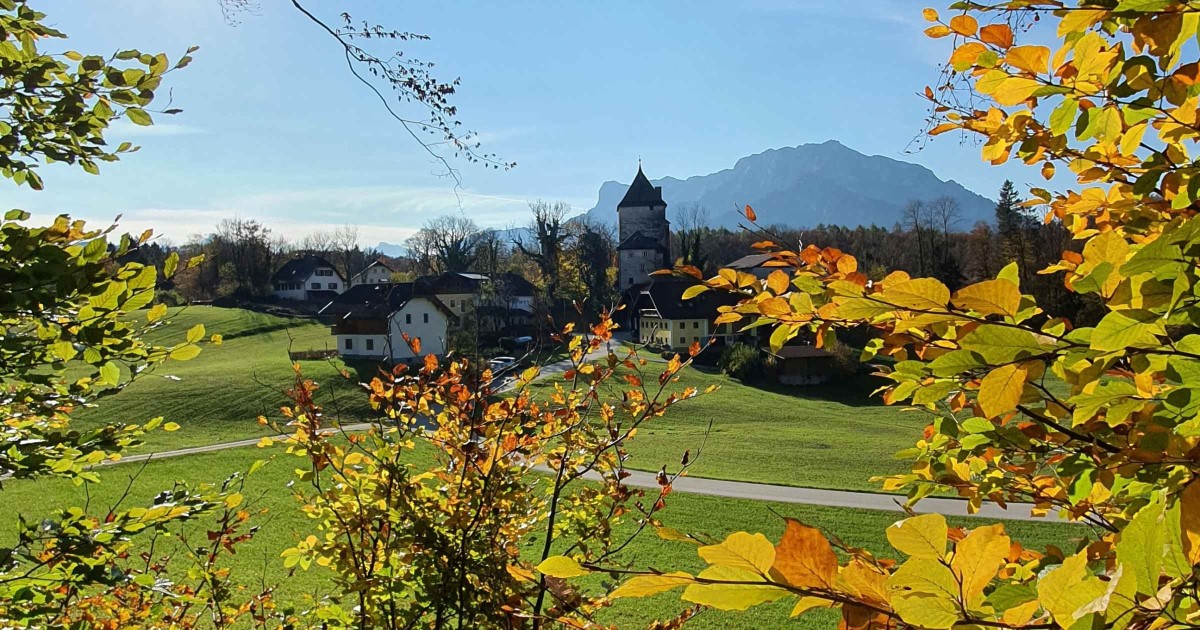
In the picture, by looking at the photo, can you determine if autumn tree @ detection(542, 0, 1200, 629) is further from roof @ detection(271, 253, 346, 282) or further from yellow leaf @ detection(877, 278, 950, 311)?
roof @ detection(271, 253, 346, 282)

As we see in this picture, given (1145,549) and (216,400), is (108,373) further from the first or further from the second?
(216,400)

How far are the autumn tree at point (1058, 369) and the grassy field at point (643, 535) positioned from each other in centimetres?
812

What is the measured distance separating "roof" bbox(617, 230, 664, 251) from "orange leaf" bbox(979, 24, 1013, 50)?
2211 inches

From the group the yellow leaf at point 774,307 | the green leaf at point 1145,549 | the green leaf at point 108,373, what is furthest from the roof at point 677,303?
the green leaf at point 1145,549

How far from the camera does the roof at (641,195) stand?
60531 mm

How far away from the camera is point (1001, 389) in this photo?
92cm

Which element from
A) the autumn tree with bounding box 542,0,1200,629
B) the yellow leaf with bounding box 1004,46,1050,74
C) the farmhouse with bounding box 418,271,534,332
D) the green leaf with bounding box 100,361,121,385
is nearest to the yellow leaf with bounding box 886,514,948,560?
the autumn tree with bounding box 542,0,1200,629

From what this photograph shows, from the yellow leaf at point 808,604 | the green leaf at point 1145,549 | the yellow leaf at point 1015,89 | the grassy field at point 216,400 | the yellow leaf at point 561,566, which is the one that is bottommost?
the grassy field at point 216,400

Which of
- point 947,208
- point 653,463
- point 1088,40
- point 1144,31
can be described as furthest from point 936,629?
point 947,208

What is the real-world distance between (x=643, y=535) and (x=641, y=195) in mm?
49268

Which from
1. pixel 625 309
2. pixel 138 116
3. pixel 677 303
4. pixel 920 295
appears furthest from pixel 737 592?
pixel 677 303

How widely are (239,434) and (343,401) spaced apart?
4066 mm

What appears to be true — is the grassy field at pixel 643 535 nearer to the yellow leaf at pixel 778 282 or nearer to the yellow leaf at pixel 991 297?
the yellow leaf at pixel 778 282

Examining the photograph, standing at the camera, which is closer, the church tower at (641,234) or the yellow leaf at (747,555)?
the yellow leaf at (747,555)
